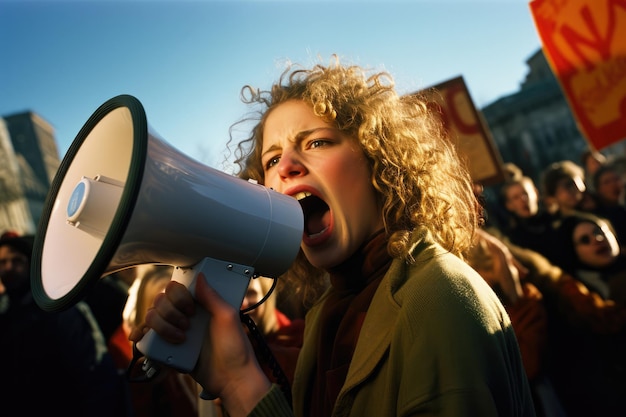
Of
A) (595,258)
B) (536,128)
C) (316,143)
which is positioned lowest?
(536,128)

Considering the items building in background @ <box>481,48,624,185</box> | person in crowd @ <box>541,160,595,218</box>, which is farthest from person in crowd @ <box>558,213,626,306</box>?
building in background @ <box>481,48,624,185</box>

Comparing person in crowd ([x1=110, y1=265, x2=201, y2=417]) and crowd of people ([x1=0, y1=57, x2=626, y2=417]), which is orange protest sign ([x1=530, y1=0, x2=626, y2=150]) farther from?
person in crowd ([x1=110, y1=265, x2=201, y2=417])

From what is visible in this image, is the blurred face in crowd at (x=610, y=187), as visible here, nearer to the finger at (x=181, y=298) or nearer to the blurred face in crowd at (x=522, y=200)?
the blurred face in crowd at (x=522, y=200)

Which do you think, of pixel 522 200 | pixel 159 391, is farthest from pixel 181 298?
pixel 522 200

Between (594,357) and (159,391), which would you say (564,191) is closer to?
(594,357)

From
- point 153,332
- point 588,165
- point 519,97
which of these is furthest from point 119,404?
point 519,97

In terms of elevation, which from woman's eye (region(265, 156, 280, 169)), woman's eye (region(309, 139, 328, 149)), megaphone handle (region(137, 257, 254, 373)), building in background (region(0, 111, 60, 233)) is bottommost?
megaphone handle (region(137, 257, 254, 373))

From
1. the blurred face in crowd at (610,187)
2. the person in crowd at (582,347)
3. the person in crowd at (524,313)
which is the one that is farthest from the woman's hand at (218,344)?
the blurred face in crowd at (610,187)

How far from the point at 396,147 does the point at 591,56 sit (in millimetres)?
2781

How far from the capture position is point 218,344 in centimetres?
97

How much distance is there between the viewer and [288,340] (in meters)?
2.58

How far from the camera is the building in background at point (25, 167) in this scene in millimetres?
27016

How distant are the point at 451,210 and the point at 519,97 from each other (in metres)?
41.3

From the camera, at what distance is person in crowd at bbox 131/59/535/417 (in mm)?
903
